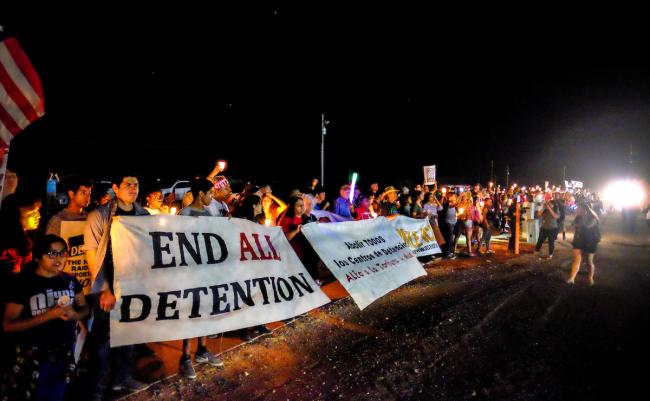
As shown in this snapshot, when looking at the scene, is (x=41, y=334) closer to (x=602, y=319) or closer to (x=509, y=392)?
(x=509, y=392)

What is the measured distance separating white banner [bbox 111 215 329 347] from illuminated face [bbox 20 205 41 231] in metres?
0.96

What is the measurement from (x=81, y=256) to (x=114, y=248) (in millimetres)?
686

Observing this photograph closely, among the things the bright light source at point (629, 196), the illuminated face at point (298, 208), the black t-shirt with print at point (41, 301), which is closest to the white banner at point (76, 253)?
the black t-shirt with print at point (41, 301)

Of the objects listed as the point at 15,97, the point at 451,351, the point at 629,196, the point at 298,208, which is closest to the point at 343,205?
the point at 298,208

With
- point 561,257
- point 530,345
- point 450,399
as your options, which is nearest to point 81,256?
point 450,399

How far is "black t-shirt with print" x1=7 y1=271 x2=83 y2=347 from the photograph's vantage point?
2.71m

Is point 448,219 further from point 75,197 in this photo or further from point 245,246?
point 75,197

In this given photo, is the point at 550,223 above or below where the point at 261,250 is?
below

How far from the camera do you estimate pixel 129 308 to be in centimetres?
355

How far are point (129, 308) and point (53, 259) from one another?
0.92 metres

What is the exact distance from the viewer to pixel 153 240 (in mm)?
3891

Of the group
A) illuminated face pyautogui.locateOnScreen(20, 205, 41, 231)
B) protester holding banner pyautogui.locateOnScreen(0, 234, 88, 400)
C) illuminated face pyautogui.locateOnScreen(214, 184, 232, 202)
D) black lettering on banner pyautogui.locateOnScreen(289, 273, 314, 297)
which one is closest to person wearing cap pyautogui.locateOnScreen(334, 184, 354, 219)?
illuminated face pyautogui.locateOnScreen(214, 184, 232, 202)

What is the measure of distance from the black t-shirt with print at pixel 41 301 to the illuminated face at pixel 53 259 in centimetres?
7

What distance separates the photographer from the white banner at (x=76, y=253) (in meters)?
3.94
